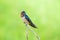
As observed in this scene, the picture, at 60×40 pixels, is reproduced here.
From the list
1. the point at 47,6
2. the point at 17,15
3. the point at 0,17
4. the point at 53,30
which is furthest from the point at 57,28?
the point at 0,17

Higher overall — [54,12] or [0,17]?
[54,12]

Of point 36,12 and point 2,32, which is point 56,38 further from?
point 2,32

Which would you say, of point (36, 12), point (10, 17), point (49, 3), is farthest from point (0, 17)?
point (49, 3)

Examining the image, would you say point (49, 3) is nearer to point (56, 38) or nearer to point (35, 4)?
point (35, 4)

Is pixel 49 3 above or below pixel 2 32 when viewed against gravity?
above

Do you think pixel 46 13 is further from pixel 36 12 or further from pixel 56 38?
pixel 56 38

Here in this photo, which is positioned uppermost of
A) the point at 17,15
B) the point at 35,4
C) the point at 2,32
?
the point at 35,4
